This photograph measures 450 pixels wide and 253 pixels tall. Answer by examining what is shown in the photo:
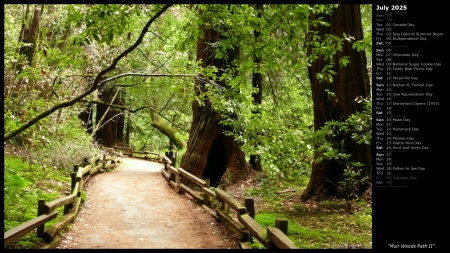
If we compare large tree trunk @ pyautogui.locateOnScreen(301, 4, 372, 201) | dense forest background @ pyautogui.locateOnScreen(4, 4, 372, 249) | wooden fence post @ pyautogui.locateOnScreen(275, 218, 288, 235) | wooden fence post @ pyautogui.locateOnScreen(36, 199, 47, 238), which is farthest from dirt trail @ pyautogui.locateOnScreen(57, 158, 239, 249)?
large tree trunk @ pyautogui.locateOnScreen(301, 4, 372, 201)

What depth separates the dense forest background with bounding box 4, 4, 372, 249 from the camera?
571 centimetres

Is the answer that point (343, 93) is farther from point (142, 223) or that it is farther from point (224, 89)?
point (142, 223)

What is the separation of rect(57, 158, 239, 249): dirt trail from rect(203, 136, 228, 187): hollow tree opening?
1800 millimetres

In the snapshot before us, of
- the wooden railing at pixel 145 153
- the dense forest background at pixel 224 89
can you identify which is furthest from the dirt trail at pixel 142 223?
the wooden railing at pixel 145 153

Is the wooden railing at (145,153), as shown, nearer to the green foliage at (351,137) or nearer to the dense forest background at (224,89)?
the dense forest background at (224,89)

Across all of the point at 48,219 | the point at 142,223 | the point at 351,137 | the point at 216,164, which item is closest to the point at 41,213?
the point at 48,219

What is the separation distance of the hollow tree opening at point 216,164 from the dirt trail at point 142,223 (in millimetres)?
1800

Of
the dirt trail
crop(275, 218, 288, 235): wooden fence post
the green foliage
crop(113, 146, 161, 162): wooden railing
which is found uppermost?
the green foliage

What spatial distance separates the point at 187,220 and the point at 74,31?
9897 millimetres

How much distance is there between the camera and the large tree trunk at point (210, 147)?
13.6 metres

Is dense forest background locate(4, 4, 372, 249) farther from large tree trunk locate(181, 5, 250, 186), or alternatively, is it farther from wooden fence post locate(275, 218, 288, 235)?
wooden fence post locate(275, 218, 288, 235)
